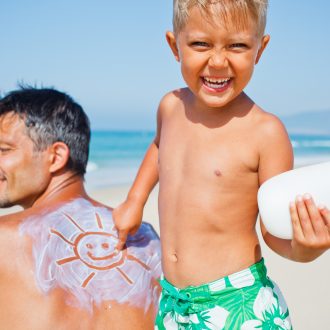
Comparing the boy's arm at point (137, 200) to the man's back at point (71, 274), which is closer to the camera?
the man's back at point (71, 274)

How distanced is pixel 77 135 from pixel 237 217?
1184 mm

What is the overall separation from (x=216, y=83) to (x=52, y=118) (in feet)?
3.82

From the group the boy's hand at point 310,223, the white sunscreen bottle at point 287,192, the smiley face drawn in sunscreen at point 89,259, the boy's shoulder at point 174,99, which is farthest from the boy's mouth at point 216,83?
the smiley face drawn in sunscreen at point 89,259

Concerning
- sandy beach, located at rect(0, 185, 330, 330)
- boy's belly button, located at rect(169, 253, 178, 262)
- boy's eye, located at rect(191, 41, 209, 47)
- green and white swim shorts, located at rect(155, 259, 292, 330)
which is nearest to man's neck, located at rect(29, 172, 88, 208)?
boy's belly button, located at rect(169, 253, 178, 262)

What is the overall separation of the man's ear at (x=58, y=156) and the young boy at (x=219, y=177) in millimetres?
740

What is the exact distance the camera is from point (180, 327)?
2.68 meters

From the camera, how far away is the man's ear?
3.29 meters

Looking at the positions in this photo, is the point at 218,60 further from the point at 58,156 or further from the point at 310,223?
the point at 58,156

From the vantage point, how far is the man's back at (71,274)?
2814 mm

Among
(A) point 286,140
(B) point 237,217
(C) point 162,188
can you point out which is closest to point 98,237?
(C) point 162,188

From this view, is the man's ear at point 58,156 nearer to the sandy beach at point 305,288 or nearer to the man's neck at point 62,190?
the man's neck at point 62,190

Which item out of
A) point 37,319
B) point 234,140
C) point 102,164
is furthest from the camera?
point 102,164

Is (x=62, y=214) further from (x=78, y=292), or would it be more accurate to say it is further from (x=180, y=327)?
(x=180, y=327)

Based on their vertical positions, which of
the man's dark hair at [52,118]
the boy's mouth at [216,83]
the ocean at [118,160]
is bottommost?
the ocean at [118,160]
